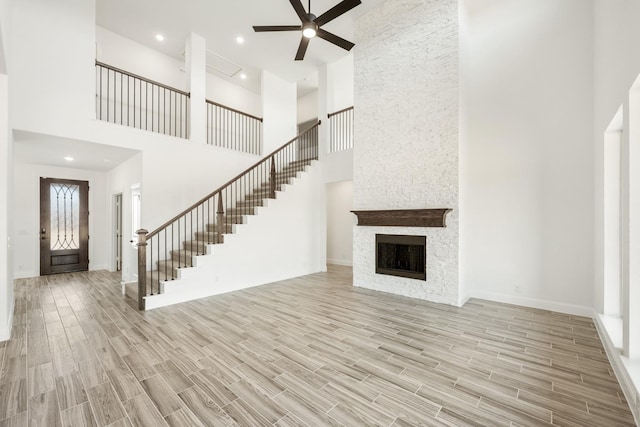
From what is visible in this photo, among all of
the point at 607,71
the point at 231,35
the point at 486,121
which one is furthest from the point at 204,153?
the point at 607,71

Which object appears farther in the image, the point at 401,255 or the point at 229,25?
the point at 229,25

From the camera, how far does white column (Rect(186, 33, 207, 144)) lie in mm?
6344

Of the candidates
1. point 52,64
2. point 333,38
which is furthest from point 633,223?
point 52,64

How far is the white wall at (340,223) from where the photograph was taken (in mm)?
8477

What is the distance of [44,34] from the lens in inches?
177

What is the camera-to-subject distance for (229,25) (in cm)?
612

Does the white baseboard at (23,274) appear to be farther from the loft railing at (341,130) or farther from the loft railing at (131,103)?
the loft railing at (341,130)

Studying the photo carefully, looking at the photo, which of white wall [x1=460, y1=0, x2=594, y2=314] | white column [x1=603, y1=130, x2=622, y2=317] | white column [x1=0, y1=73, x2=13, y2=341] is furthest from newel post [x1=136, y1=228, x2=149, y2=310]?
white column [x1=603, y1=130, x2=622, y2=317]

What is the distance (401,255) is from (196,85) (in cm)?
595

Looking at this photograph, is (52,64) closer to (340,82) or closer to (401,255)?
(401,255)

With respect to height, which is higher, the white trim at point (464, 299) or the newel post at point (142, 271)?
the newel post at point (142, 271)

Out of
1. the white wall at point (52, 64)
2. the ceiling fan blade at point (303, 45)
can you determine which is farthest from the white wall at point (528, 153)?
the white wall at point (52, 64)

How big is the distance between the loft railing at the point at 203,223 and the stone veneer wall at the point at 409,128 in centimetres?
228

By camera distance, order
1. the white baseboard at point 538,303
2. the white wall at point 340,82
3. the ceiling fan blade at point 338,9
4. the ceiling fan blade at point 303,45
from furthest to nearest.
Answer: the white wall at point 340,82 → the ceiling fan blade at point 303,45 → the white baseboard at point 538,303 → the ceiling fan blade at point 338,9
